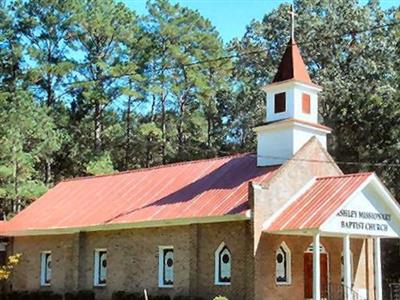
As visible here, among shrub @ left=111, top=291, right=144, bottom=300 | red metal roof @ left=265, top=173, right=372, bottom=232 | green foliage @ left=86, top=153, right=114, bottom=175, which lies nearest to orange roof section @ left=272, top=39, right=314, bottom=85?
red metal roof @ left=265, top=173, right=372, bottom=232

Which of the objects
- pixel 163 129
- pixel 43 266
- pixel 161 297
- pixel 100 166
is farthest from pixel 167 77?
pixel 161 297

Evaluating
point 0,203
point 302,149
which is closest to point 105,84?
point 0,203

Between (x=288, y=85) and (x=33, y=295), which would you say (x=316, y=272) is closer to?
(x=288, y=85)

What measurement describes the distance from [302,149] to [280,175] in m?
1.92

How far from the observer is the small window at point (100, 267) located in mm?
34375

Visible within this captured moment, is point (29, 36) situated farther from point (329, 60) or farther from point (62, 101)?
point (329, 60)

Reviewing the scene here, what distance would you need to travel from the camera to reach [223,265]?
2942 cm

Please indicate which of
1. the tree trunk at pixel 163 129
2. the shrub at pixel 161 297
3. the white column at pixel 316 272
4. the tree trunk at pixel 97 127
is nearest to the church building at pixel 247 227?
the white column at pixel 316 272

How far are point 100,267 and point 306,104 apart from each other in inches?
449

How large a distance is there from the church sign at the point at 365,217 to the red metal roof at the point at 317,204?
0.27 m

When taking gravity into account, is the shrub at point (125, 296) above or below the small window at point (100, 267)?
below

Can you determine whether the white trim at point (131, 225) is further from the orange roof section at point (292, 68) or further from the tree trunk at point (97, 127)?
the tree trunk at point (97, 127)

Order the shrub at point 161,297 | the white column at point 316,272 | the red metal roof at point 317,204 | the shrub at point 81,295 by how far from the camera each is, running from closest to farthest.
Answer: the white column at point 316,272 → the red metal roof at point 317,204 → the shrub at point 161,297 → the shrub at point 81,295

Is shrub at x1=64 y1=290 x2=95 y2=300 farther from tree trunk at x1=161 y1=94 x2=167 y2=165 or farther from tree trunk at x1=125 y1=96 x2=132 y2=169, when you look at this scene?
tree trunk at x1=125 y1=96 x2=132 y2=169
